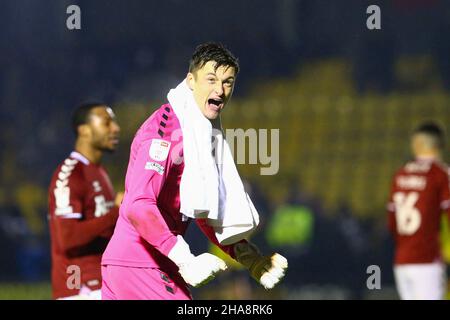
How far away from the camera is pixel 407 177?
854cm

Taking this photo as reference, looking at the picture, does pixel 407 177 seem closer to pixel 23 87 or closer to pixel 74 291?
pixel 74 291

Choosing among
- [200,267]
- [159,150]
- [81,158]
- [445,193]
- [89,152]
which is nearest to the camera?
[200,267]

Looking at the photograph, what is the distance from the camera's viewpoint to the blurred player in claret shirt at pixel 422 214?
841cm

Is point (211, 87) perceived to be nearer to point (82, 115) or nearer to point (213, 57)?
point (213, 57)

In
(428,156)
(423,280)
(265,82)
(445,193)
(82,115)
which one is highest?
(265,82)

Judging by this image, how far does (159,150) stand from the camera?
13.1ft

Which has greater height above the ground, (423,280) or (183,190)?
(183,190)

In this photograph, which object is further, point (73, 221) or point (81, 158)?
point (81, 158)

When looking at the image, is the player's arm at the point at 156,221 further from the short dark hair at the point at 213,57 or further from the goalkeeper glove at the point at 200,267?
the short dark hair at the point at 213,57

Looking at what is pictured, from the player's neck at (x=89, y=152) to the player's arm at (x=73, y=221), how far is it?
379mm

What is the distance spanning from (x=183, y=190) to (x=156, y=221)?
8.7 inches

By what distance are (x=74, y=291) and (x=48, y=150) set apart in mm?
6319

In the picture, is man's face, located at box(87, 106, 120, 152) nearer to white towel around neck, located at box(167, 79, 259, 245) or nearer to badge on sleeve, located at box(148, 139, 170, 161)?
white towel around neck, located at box(167, 79, 259, 245)

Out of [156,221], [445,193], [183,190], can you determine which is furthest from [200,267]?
[445,193]
